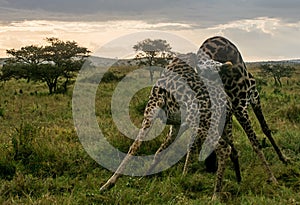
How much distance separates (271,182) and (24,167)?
10.8ft

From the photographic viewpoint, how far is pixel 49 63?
2477 cm

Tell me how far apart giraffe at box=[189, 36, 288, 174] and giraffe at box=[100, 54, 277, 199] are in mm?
416

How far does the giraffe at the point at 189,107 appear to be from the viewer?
196 inches

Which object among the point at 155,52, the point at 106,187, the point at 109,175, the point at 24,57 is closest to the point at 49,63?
the point at 24,57

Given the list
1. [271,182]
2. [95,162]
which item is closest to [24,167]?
[95,162]

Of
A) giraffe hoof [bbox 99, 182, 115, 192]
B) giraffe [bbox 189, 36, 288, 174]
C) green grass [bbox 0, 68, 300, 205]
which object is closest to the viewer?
green grass [bbox 0, 68, 300, 205]

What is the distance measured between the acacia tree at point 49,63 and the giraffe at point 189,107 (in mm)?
14082

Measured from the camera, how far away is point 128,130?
764 centimetres

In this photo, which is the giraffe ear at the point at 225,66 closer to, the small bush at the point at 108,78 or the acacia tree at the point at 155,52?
the small bush at the point at 108,78

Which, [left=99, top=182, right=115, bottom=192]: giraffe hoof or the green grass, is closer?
the green grass

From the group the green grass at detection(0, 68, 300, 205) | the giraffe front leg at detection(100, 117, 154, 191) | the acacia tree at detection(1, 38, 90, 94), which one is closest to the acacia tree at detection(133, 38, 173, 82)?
the acacia tree at detection(1, 38, 90, 94)

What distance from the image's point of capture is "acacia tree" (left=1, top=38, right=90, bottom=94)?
2069cm

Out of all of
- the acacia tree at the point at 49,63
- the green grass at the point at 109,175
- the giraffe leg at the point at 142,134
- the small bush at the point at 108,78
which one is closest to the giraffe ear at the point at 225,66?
the giraffe leg at the point at 142,134

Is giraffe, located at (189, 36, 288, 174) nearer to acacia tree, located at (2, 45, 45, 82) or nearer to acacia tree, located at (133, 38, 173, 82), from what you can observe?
acacia tree, located at (2, 45, 45, 82)
